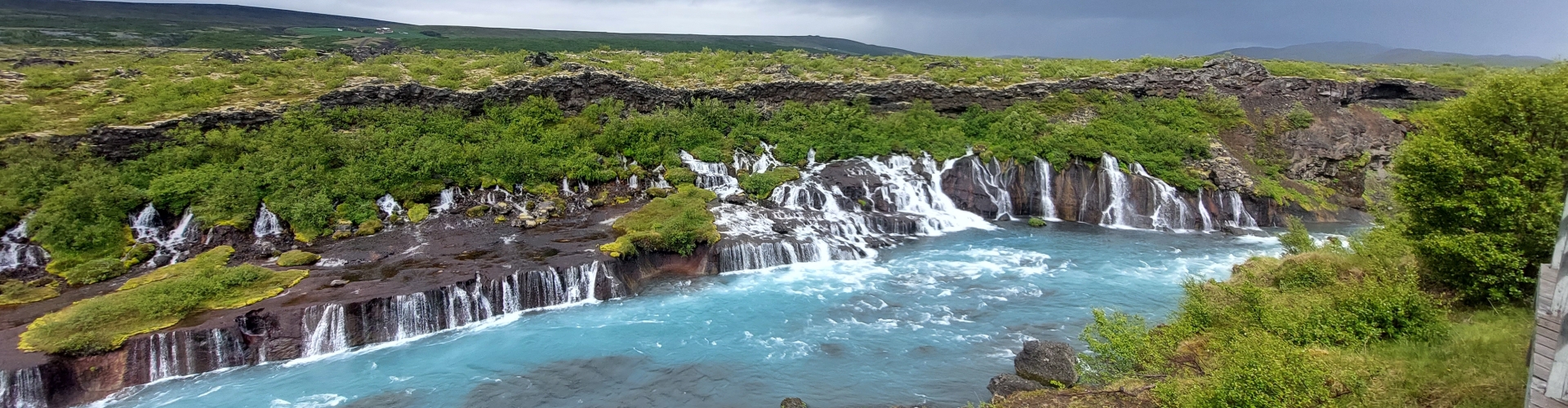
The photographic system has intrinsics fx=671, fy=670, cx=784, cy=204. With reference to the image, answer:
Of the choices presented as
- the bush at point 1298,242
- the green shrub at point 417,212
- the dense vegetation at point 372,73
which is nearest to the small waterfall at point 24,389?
the green shrub at point 417,212

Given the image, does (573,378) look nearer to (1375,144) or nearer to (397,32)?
Result: (1375,144)

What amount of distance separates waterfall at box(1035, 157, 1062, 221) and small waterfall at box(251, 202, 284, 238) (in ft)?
106

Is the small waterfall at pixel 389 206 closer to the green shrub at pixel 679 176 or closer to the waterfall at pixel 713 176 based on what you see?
the green shrub at pixel 679 176

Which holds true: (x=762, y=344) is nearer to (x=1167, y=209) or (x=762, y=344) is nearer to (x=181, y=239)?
(x=181, y=239)

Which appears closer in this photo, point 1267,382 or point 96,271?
point 1267,382

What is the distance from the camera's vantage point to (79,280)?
2005cm

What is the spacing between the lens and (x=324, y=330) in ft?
58.8

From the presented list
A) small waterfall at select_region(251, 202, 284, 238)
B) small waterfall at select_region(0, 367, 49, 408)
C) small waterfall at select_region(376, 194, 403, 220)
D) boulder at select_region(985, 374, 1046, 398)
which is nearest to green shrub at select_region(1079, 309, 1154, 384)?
boulder at select_region(985, 374, 1046, 398)

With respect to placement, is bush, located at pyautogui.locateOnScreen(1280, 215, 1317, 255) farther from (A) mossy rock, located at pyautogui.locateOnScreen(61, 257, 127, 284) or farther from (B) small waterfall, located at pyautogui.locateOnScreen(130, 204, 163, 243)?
(B) small waterfall, located at pyautogui.locateOnScreen(130, 204, 163, 243)

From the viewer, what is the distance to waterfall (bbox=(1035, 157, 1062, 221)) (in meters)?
32.9

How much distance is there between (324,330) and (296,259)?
573 cm

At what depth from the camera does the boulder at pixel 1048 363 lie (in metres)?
14.4

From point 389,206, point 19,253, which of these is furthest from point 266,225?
point 19,253

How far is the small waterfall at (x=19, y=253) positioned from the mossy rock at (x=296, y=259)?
6.55 meters
